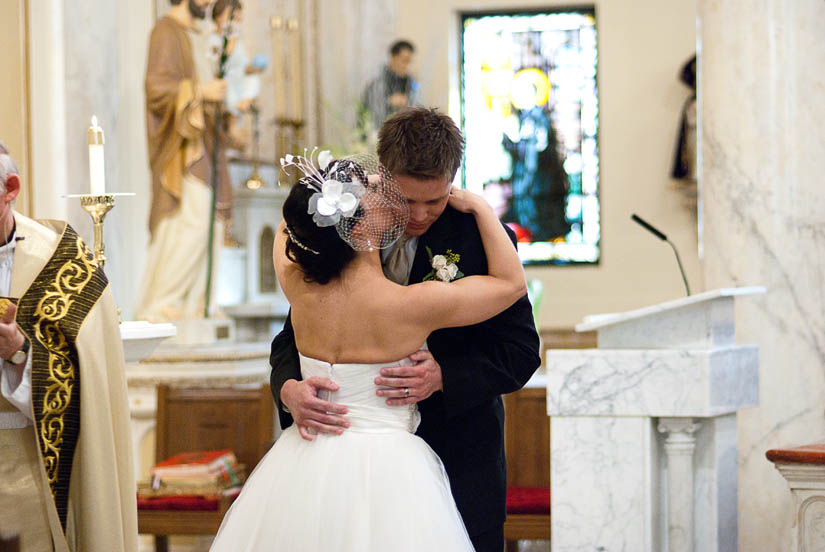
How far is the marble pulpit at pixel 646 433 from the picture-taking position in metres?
4.05

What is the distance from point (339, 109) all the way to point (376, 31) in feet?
3.07

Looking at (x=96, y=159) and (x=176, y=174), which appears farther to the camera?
(x=176, y=174)

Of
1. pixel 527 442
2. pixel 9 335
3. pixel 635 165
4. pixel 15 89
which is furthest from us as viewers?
pixel 635 165

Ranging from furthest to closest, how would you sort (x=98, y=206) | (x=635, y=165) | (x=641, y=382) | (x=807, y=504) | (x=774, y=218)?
(x=635, y=165)
(x=774, y=218)
(x=641, y=382)
(x=807, y=504)
(x=98, y=206)

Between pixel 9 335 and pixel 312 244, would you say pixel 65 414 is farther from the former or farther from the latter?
pixel 312 244

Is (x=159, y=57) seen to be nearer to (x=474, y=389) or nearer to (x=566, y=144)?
(x=566, y=144)

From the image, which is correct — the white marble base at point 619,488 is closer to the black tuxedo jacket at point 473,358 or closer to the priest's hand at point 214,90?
the black tuxedo jacket at point 473,358

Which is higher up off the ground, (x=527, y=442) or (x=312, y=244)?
(x=312, y=244)

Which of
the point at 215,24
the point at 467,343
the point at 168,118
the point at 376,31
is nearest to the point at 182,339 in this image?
the point at 168,118

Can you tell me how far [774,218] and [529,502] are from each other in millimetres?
1595

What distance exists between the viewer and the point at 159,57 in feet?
25.6

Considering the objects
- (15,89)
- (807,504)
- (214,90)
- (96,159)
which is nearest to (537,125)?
(214,90)

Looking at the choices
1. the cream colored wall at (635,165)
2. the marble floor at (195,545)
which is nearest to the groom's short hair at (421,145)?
Answer: the marble floor at (195,545)

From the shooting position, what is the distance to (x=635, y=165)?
1105 centimetres
